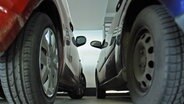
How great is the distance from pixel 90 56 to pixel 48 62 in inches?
238

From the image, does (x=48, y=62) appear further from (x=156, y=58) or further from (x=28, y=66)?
(x=156, y=58)

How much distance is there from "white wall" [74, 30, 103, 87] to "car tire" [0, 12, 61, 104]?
18.2 feet

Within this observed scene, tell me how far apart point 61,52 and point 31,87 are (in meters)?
0.70

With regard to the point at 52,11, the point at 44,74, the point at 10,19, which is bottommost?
Result: the point at 44,74

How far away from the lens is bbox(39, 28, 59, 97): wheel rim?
76.8 inches

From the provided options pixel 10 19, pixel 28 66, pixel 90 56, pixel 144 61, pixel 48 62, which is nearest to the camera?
pixel 10 19

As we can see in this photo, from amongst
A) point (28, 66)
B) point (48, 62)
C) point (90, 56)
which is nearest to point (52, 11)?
point (48, 62)

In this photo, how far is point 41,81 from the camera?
73.8 inches

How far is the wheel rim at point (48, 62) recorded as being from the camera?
1.95 m

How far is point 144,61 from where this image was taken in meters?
1.95

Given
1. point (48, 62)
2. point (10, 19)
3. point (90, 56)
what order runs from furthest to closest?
point (90, 56), point (48, 62), point (10, 19)

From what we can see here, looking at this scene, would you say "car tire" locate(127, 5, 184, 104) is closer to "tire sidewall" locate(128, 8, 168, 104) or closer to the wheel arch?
"tire sidewall" locate(128, 8, 168, 104)

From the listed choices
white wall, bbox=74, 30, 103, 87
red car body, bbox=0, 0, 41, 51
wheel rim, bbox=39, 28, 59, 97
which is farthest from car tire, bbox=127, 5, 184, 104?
white wall, bbox=74, 30, 103, 87

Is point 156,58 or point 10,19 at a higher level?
point 10,19
